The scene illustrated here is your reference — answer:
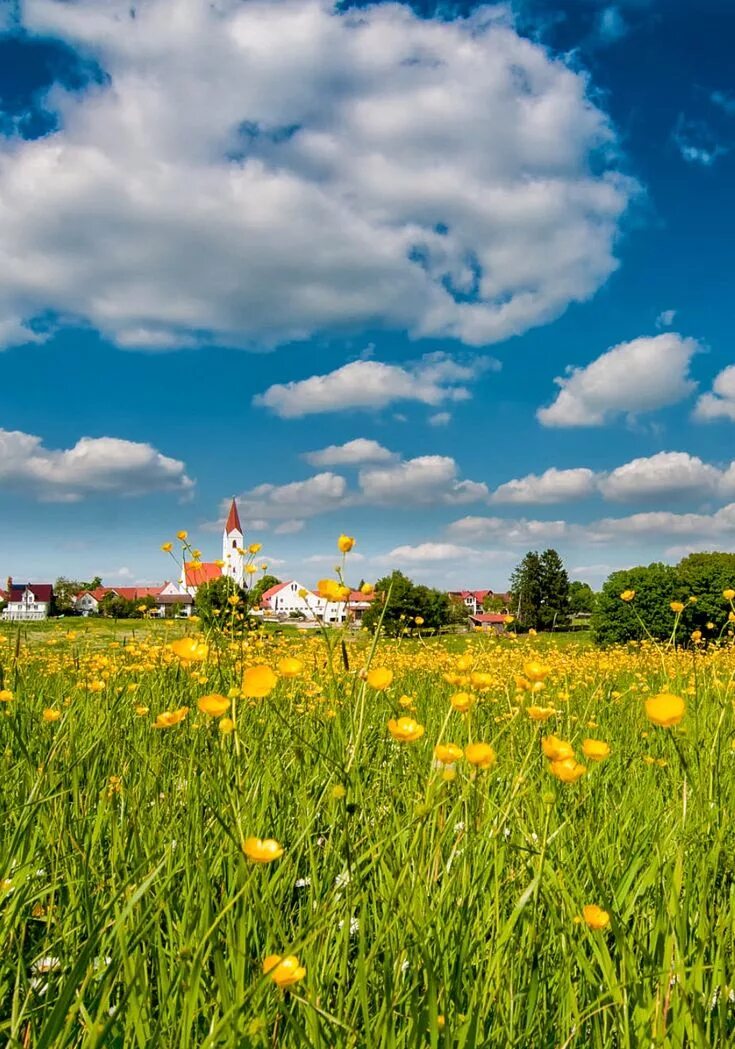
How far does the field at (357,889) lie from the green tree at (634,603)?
35433 millimetres

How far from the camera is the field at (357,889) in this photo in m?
1.39

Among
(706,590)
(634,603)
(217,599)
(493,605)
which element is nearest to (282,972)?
(217,599)

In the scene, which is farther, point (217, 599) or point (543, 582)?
point (543, 582)

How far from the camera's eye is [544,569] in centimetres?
→ 7138

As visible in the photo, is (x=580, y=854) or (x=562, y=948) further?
(x=580, y=854)

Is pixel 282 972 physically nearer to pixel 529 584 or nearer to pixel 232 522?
pixel 529 584

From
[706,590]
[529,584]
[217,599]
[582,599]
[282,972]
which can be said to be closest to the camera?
[282,972]

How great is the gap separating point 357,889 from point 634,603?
3805 cm

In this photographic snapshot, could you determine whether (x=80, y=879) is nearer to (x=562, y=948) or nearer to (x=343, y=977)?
(x=343, y=977)

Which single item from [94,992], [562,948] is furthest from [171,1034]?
[562,948]

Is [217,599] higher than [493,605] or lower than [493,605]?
higher

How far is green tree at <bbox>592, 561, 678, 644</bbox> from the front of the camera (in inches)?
1455

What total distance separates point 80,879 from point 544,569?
71591 mm

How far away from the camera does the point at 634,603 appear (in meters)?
37.2
